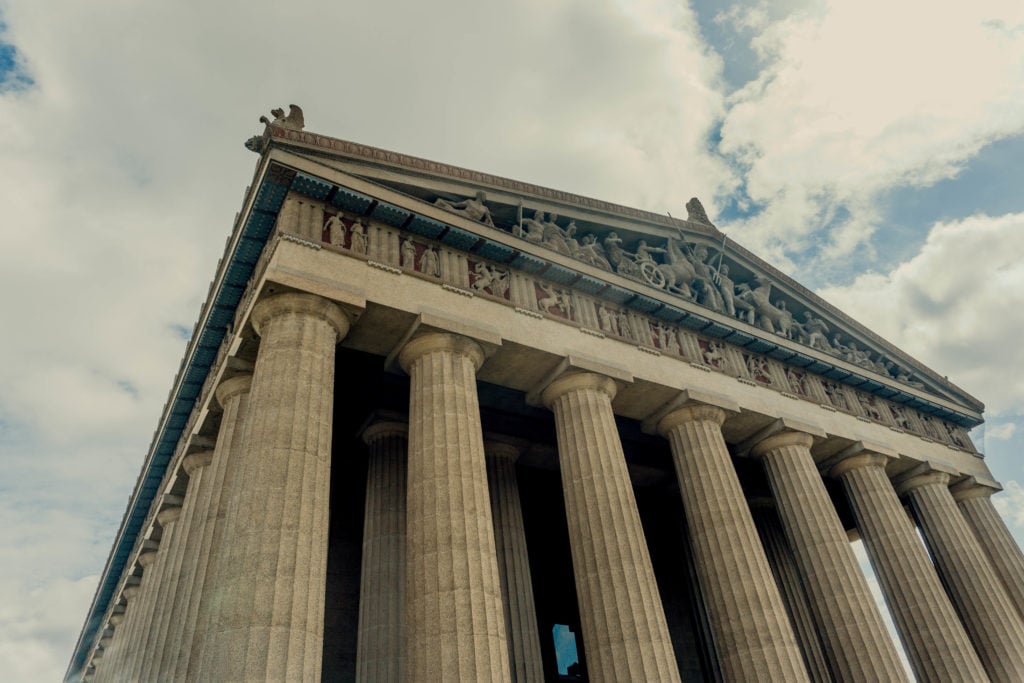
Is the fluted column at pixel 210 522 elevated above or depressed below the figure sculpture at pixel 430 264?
below

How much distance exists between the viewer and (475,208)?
1856cm

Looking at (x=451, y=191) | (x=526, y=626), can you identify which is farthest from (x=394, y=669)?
(x=451, y=191)

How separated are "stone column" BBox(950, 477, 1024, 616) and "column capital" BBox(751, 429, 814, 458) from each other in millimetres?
10325

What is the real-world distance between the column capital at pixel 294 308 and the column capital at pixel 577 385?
6.13m

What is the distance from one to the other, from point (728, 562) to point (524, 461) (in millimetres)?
7768

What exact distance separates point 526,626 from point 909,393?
1846cm

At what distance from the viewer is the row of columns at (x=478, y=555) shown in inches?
456

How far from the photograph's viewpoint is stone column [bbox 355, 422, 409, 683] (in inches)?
612

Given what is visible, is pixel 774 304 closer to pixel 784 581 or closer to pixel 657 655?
pixel 784 581

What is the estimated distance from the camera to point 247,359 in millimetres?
15914

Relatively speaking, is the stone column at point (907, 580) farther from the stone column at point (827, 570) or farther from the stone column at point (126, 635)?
the stone column at point (126, 635)

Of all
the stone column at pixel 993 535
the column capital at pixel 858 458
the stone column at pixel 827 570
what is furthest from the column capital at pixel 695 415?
the stone column at pixel 993 535

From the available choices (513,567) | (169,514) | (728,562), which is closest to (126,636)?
(169,514)

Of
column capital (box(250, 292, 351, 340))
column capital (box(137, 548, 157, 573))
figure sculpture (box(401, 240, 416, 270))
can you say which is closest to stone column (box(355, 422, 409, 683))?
figure sculpture (box(401, 240, 416, 270))
